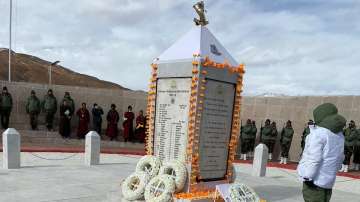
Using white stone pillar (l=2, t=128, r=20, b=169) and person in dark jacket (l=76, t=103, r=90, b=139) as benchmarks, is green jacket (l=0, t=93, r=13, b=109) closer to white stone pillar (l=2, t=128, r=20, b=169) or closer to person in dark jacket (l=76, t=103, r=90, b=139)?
person in dark jacket (l=76, t=103, r=90, b=139)

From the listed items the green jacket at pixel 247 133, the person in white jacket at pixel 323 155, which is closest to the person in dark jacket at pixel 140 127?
the green jacket at pixel 247 133

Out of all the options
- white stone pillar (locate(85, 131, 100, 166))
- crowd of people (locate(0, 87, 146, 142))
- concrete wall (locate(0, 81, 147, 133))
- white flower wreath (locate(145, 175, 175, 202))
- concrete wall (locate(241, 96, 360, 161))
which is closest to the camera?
white flower wreath (locate(145, 175, 175, 202))

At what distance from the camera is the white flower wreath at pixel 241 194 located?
5.55 meters

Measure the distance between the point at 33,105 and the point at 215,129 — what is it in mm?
11637

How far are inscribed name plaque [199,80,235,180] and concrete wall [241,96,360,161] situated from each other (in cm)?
967

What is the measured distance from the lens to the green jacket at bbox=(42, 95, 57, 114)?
637 inches

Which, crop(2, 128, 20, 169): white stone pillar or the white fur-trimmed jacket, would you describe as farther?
crop(2, 128, 20, 169): white stone pillar

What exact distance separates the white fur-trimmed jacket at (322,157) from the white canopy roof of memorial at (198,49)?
7.55 feet

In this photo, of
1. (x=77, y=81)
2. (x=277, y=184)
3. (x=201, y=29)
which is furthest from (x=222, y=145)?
(x=77, y=81)

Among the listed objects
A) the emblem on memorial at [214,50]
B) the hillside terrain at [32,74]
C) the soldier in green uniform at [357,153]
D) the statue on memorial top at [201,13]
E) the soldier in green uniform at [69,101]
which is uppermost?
the hillside terrain at [32,74]

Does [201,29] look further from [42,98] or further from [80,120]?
[42,98]

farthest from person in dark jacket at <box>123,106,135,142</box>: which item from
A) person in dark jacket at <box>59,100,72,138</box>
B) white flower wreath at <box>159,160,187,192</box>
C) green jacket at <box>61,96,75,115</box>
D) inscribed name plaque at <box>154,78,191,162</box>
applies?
white flower wreath at <box>159,160,187,192</box>

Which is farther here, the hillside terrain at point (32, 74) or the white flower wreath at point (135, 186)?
the hillside terrain at point (32, 74)

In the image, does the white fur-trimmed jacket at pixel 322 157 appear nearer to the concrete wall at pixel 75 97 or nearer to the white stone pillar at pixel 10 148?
the white stone pillar at pixel 10 148
